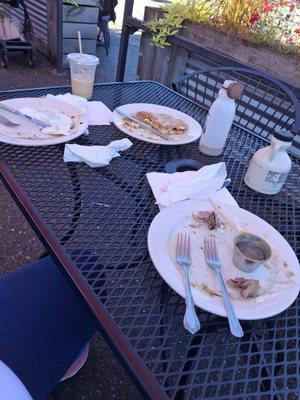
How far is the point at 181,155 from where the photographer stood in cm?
125

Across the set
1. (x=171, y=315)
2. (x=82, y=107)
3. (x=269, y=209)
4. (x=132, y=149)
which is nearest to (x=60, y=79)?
(x=82, y=107)

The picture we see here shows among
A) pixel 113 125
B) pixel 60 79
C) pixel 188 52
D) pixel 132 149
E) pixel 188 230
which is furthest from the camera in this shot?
pixel 60 79

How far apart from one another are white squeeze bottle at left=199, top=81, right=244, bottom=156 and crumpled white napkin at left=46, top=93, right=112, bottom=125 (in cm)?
41

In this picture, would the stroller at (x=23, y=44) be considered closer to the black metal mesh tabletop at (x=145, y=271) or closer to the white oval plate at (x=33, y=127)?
the white oval plate at (x=33, y=127)

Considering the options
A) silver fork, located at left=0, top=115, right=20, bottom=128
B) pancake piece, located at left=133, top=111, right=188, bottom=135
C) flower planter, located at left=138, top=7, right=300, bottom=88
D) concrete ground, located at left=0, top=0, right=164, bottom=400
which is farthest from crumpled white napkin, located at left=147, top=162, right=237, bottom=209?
flower planter, located at left=138, top=7, right=300, bottom=88

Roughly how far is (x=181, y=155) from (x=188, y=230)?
47 centimetres

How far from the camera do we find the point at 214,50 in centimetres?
270

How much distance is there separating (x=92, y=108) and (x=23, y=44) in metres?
3.72

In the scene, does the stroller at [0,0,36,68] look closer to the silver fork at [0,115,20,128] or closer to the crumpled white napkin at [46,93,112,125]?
the crumpled white napkin at [46,93,112,125]

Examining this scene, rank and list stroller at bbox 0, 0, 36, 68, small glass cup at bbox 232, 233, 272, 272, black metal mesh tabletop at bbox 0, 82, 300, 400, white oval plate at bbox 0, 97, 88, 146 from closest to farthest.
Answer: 1. black metal mesh tabletop at bbox 0, 82, 300, 400
2. small glass cup at bbox 232, 233, 272, 272
3. white oval plate at bbox 0, 97, 88, 146
4. stroller at bbox 0, 0, 36, 68

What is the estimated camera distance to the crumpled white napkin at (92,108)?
4.36 ft

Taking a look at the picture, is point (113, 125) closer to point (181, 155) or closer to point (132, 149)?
point (132, 149)

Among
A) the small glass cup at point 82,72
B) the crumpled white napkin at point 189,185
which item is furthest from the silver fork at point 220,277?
the small glass cup at point 82,72

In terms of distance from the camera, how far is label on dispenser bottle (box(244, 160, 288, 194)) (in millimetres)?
1057
